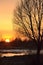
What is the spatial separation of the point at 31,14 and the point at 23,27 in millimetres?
2177

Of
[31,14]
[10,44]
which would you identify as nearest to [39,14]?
[31,14]

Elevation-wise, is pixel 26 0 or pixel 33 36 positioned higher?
pixel 26 0

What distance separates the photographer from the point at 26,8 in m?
46.2

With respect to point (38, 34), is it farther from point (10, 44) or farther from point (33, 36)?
point (10, 44)

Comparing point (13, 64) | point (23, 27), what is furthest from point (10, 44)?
point (13, 64)

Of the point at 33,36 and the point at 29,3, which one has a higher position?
the point at 29,3

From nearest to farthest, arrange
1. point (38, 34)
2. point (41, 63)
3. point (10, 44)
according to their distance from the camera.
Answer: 1. point (41, 63)
2. point (38, 34)
3. point (10, 44)

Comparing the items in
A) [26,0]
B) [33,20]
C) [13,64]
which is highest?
[26,0]

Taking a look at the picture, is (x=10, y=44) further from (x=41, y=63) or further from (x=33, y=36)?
(x=41, y=63)

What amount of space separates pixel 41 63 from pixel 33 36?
45.1 feet

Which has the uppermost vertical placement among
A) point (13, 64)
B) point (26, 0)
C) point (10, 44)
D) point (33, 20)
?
point (26, 0)

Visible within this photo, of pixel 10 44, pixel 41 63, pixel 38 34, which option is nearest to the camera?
pixel 41 63

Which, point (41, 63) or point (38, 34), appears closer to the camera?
point (41, 63)

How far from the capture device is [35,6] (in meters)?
45.9
